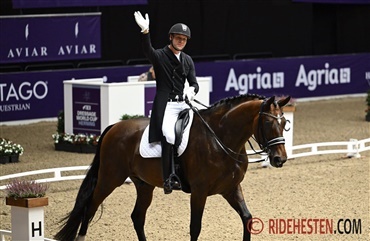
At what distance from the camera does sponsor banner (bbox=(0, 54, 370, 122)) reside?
1912cm

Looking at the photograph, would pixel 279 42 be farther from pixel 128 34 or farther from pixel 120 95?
pixel 120 95

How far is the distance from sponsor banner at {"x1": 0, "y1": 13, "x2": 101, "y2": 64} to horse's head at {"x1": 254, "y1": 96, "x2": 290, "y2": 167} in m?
11.1

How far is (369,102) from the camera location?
68.0ft

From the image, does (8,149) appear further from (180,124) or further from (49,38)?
(180,124)

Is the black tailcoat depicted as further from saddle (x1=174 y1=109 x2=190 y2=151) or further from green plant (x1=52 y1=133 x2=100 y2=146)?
green plant (x1=52 y1=133 x2=100 y2=146)

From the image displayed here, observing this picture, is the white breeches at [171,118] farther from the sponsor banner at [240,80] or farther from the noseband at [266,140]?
the sponsor banner at [240,80]

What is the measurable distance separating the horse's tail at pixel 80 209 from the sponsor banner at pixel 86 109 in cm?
664

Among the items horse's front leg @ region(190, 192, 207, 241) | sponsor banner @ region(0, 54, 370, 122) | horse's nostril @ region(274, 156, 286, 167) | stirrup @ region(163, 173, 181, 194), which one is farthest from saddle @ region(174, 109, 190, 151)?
sponsor banner @ region(0, 54, 370, 122)

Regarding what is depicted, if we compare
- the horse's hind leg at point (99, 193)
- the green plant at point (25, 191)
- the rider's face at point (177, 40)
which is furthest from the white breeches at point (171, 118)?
the green plant at point (25, 191)

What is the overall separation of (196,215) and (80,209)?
131 centimetres

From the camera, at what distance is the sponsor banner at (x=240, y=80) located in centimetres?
1912

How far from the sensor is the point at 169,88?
354 inches

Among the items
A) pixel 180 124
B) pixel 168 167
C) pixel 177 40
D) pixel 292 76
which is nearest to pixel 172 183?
pixel 168 167

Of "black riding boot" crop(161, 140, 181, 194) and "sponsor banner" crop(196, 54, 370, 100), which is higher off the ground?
"sponsor banner" crop(196, 54, 370, 100)
